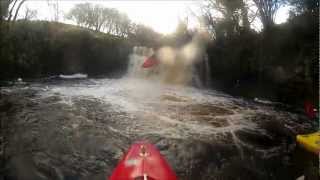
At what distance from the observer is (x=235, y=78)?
385 centimetres

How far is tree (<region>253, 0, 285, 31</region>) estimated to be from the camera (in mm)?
2223

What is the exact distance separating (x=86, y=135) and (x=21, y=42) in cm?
156

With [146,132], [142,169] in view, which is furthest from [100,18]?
[142,169]

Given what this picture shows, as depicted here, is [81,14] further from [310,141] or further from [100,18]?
[310,141]

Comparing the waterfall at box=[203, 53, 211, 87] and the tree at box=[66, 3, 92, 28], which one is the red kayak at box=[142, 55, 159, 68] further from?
the tree at box=[66, 3, 92, 28]

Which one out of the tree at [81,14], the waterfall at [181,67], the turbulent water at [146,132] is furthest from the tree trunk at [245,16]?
the tree at [81,14]

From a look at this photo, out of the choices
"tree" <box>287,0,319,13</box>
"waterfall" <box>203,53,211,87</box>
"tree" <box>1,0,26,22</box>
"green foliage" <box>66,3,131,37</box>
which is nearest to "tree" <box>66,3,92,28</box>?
"green foliage" <box>66,3,131,37</box>

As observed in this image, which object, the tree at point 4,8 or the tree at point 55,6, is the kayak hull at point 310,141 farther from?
the tree at point 4,8

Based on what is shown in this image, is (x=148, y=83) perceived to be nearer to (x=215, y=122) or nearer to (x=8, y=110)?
(x=215, y=122)

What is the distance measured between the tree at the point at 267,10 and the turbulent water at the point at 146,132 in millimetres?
800

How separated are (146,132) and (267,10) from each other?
1.26 m

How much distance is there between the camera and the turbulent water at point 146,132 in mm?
1877

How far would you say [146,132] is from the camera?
2234 millimetres

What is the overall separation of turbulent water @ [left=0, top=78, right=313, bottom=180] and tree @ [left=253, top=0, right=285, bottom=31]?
0.80m
